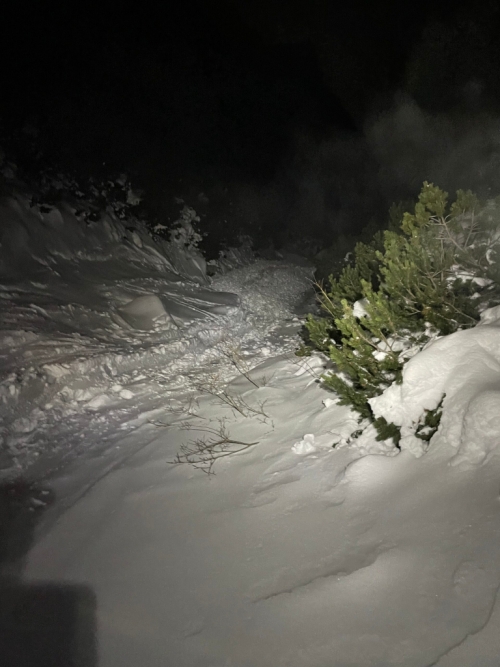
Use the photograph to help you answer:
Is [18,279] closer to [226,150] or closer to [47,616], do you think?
[47,616]

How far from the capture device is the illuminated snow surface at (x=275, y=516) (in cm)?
202

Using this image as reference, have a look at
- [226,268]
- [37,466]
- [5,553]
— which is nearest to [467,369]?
[5,553]

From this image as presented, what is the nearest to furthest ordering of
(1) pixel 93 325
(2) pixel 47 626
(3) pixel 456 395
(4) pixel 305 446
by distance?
1. (2) pixel 47 626
2. (3) pixel 456 395
3. (4) pixel 305 446
4. (1) pixel 93 325

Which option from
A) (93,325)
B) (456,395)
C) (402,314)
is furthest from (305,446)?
(93,325)

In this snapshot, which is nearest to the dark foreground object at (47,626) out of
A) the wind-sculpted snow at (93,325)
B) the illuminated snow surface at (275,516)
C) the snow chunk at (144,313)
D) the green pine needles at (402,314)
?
the illuminated snow surface at (275,516)

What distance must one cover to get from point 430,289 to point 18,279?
32.8 feet

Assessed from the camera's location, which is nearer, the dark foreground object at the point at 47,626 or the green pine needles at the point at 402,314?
the dark foreground object at the point at 47,626

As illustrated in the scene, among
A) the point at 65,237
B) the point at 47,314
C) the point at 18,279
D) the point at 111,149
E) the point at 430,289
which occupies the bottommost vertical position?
the point at 430,289

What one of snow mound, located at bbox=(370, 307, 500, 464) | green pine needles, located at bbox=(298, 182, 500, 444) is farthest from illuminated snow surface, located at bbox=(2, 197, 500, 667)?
green pine needles, located at bbox=(298, 182, 500, 444)

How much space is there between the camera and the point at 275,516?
3125 mm

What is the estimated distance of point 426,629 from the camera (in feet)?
6.06

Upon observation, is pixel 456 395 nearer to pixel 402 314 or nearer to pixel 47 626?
pixel 402 314

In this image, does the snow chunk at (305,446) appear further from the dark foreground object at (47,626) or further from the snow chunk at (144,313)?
the snow chunk at (144,313)

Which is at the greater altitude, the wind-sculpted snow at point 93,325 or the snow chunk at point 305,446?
the wind-sculpted snow at point 93,325
